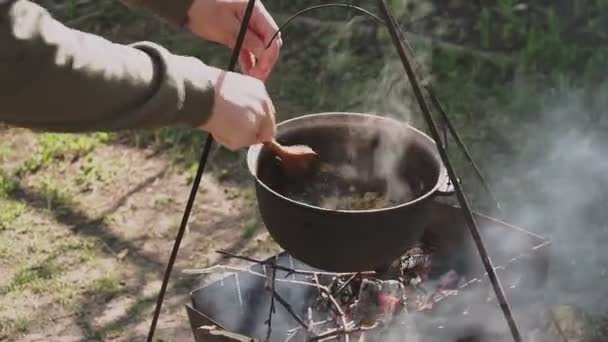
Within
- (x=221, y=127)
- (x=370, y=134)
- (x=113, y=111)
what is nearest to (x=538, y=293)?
(x=370, y=134)

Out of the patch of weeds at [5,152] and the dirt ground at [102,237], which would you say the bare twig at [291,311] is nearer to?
the dirt ground at [102,237]

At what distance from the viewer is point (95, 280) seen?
3.65m

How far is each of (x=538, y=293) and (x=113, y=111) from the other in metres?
1.68

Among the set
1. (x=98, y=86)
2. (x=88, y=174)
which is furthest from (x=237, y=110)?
(x=88, y=174)

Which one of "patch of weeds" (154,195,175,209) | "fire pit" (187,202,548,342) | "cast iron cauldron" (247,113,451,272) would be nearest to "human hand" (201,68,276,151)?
"cast iron cauldron" (247,113,451,272)

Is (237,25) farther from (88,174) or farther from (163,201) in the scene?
(88,174)

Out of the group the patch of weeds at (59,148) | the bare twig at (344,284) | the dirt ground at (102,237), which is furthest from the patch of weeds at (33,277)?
the bare twig at (344,284)

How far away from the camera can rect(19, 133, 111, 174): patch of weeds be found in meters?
4.40

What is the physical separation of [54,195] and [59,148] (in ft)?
1.26

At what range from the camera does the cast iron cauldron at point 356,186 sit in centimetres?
216

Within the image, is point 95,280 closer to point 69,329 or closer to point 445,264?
point 69,329

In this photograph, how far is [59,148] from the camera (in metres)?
4.48

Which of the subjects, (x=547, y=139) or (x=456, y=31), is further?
(x=456, y=31)

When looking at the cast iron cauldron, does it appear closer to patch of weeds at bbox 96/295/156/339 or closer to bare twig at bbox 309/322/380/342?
bare twig at bbox 309/322/380/342
